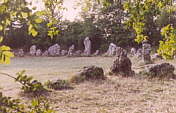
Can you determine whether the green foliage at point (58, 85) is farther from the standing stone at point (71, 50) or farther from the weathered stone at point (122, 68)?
the standing stone at point (71, 50)

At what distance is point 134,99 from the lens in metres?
6.43

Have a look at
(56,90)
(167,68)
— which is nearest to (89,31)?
(167,68)

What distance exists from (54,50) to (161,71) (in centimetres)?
1420

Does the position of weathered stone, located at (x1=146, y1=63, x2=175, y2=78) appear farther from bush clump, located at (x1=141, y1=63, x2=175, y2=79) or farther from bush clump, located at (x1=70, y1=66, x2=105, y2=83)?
bush clump, located at (x1=70, y1=66, x2=105, y2=83)

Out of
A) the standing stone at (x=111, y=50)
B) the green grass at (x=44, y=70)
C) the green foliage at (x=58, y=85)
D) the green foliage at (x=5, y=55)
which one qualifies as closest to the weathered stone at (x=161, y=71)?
the green grass at (x=44, y=70)

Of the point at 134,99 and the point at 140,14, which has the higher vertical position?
the point at 140,14

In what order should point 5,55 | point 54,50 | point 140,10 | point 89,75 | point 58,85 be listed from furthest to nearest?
point 54,50 → point 89,75 → point 58,85 → point 140,10 → point 5,55

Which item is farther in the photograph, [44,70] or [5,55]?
[44,70]

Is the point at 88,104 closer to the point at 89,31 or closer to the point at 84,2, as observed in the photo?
the point at 84,2

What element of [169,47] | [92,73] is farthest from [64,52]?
[169,47]

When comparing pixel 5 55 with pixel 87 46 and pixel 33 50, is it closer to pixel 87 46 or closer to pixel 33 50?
pixel 87 46

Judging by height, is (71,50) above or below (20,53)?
above

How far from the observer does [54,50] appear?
2256cm

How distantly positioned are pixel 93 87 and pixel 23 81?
710cm
